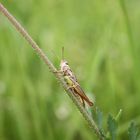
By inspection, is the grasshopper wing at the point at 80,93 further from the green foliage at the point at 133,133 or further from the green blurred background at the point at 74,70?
the green blurred background at the point at 74,70

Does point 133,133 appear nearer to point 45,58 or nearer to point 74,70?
point 45,58

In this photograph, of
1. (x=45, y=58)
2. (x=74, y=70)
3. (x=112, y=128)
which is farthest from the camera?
(x=74, y=70)

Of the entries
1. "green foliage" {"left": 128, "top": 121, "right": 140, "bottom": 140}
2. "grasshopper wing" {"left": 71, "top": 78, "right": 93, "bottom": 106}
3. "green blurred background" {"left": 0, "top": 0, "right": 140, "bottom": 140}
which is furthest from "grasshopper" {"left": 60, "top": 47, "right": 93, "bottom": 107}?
"green blurred background" {"left": 0, "top": 0, "right": 140, "bottom": 140}

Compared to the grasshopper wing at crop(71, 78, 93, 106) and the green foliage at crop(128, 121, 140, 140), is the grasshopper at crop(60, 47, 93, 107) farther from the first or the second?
the green foliage at crop(128, 121, 140, 140)

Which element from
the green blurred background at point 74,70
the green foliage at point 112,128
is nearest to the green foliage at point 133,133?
the green foliage at point 112,128

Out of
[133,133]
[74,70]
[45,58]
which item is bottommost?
[133,133]

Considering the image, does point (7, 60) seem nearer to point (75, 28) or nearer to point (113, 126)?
point (75, 28)

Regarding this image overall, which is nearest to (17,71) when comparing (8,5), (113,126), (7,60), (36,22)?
(7,60)

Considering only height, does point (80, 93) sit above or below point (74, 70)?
below

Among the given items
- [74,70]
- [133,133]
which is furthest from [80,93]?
[74,70]
